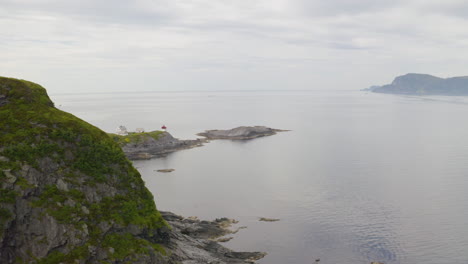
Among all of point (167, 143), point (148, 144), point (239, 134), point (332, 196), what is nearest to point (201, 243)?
point (332, 196)

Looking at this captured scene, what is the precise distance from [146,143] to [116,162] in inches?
3846

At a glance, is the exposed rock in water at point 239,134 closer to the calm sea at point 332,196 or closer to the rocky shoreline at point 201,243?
the calm sea at point 332,196

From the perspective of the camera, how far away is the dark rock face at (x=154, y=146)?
13350 cm

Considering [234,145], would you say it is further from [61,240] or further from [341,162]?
[61,240]

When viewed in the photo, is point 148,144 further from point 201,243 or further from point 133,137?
point 201,243

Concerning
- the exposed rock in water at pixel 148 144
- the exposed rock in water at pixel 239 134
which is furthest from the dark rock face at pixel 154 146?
the exposed rock in water at pixel 239 134

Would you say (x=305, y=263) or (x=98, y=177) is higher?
(x=98, y=177)

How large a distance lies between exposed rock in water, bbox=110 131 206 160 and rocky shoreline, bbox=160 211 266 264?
70.9 m

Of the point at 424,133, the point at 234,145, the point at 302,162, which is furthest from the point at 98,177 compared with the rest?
the point at 424,133

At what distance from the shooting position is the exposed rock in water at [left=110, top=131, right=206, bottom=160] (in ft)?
440

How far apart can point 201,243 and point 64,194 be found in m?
21.1

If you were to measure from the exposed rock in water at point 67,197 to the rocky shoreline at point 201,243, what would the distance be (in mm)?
296

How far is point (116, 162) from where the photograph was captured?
154ft

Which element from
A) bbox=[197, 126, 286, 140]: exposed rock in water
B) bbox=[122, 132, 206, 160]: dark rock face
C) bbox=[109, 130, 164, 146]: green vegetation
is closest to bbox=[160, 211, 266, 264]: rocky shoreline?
bbox=[122, 132, 206, 160]: dark rock face
